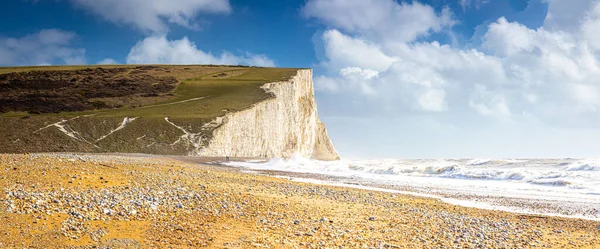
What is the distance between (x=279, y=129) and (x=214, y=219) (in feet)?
215

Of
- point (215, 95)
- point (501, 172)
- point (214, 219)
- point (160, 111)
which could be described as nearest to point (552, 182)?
point (501, 172)

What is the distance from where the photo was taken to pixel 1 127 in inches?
2259

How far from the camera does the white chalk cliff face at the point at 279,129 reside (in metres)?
Result: 65.2

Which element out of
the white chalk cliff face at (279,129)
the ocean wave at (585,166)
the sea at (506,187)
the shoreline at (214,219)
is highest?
the white chalk cliff face at (279,129)

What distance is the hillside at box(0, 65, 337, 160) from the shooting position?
5681 centimetres

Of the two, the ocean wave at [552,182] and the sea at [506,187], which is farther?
the ocean wave at [552,182]

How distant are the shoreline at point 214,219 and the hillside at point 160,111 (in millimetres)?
40771

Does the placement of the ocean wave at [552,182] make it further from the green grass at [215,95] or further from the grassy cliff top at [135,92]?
the grassy cliff top at [135,92]

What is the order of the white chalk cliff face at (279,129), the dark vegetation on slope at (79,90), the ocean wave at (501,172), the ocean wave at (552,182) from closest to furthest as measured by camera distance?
the ocean wave at (552,182) → the ocean wave at (501,172) → the white chalk cliff face at (279,129) → the dark vegetation on slope at (79,90)

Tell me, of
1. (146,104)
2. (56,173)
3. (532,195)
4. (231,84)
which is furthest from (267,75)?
(56,173)

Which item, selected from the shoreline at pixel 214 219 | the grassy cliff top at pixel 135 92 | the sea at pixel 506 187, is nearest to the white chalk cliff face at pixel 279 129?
the grassy cliff top at pixel 135 92

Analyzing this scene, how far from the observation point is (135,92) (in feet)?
267

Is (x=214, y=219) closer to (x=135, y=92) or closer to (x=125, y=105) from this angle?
(x=125, y=105)

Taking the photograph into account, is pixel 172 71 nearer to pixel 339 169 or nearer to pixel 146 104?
pixel 146 104
